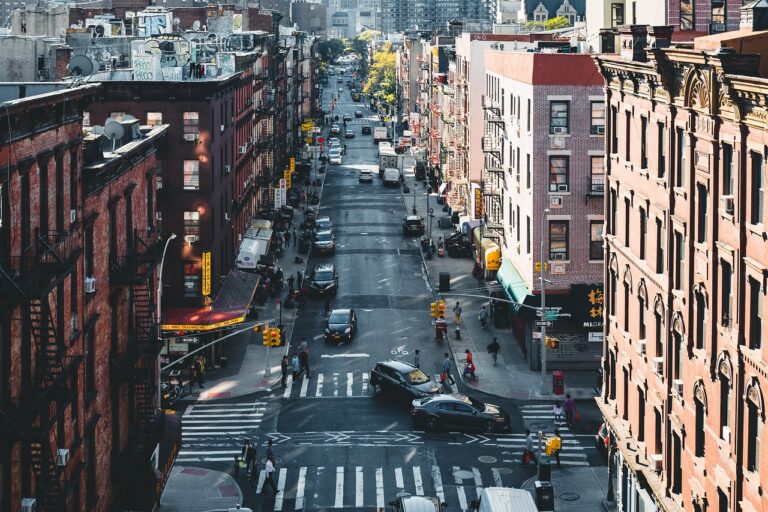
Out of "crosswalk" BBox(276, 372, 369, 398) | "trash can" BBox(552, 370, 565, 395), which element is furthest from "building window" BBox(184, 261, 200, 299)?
"trash can" BBox(552, 370, 565, 395)

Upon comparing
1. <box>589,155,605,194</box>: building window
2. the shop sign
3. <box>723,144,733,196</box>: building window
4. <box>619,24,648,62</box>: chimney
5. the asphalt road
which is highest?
<box>619,24,648,62</box>: chimney

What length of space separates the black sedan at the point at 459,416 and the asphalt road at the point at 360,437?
0.51 metres

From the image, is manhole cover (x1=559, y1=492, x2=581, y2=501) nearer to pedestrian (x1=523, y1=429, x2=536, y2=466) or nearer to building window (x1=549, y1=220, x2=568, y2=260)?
pedestrian (x1=523, y1=429, x2=536, y2=466)

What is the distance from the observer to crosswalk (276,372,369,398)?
60.4 meters

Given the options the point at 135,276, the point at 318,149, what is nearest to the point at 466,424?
the point at 135,276

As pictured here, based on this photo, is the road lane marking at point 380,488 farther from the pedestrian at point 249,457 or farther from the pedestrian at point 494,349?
the pedestrian at point 494,349

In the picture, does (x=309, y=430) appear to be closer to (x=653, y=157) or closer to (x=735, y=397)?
(x=653, y=157)

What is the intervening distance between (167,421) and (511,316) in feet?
102

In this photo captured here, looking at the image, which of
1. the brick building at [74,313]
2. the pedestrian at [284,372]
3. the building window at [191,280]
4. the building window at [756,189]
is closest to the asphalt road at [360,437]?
the pedestrian at [284,372]

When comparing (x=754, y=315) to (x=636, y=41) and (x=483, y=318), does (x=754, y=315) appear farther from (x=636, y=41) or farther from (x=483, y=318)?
(x=483, y=318)

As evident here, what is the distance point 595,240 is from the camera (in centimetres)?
6331

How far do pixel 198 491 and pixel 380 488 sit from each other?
722 cm

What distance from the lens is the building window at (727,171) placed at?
30.3m

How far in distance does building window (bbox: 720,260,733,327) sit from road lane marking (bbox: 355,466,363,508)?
19030 mm
